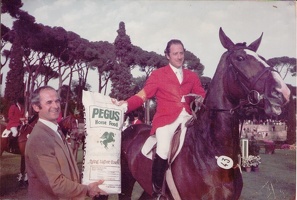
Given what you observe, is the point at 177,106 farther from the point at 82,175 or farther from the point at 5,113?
the point at 5,113

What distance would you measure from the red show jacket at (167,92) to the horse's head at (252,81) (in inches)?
17.6

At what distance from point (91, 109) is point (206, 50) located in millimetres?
1480

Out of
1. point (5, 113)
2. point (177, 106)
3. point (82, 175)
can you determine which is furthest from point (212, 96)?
point (5, 113)

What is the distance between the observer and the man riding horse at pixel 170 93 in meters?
3.42

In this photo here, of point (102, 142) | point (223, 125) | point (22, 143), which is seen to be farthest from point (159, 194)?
point (22, 143)

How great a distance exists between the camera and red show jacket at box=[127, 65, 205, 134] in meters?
3.47

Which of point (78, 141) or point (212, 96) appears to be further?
point (78, 141)

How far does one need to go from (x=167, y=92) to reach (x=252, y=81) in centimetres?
92

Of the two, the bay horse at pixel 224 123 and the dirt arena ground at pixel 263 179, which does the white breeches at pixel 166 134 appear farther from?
the dirt arena ground at pixel 263 179

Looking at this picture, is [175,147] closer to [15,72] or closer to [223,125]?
[223,125]

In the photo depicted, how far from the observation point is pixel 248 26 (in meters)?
3.88

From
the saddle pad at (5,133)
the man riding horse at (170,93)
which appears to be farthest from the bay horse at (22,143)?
the man riding horse at (170,93)

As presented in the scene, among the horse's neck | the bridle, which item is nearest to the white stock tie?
the horse's neck

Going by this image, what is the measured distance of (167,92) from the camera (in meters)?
3.53
